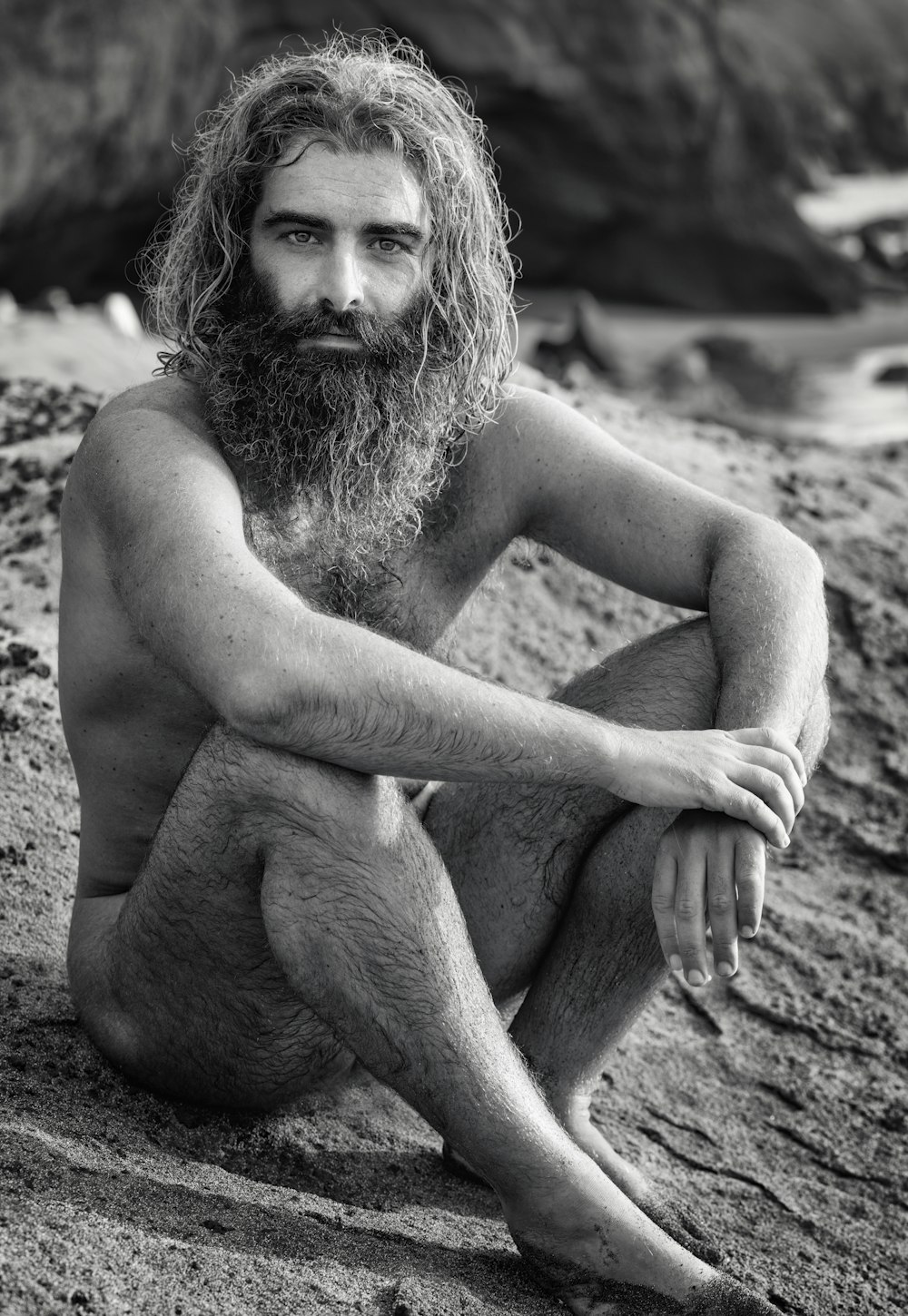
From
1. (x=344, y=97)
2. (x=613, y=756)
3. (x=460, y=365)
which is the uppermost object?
(x=344, y=97)

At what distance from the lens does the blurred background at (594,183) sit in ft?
44.1

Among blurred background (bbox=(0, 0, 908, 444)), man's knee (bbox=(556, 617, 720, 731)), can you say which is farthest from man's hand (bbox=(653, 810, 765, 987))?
blurred background (bbox=(0, 0, 908, 444))

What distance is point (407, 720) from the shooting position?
6.68ft

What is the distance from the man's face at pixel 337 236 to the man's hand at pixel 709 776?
2.75 feet

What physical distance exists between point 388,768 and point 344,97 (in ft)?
3.95

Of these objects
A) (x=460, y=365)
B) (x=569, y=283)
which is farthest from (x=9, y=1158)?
(x=569, y=283)

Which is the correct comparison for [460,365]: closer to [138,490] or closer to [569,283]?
[138,490]

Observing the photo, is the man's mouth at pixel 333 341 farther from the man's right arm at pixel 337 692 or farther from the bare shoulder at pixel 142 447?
the man's right arm at pixel 337 692

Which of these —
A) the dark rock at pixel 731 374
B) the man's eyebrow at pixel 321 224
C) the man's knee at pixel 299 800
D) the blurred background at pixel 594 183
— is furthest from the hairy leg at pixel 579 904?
the dark rock at pixel 731 374

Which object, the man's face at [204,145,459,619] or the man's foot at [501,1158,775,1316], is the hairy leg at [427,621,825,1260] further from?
the man's face at [204,145,459,619]

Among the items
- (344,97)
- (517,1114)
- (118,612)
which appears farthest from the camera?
(344,97)

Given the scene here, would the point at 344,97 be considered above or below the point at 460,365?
above

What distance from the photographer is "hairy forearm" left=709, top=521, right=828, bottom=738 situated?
7.70ft

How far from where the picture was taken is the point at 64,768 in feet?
10.4
